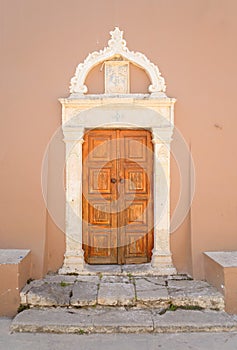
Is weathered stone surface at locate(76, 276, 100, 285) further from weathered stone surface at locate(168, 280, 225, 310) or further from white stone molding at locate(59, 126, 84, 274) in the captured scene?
weathered stone surface at locate(168, 280, 225, 310)

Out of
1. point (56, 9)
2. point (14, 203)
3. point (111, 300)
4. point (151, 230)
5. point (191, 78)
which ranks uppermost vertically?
point (56, 9)

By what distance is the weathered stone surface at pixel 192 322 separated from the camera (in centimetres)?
324

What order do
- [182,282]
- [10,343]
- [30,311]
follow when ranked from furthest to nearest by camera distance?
1. [182,282]
2. [30,311]
3. [10,343]

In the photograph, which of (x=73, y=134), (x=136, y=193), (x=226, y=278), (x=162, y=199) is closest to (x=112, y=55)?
(x=73, y=134)

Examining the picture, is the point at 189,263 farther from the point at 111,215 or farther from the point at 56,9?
the point at 56,9

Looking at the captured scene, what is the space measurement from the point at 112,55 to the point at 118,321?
319cm

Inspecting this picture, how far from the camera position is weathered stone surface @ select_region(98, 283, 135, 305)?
11.7ft

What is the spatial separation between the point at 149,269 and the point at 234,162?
5.70 ft

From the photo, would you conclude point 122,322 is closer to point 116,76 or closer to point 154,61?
point 116,76

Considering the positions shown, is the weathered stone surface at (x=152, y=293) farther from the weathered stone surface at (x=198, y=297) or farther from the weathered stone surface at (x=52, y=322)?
the weathered stone surface at (x=52, y=322)

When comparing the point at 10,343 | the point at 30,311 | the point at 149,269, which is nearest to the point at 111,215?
the point at 149,269

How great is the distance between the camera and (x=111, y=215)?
4.46 metres

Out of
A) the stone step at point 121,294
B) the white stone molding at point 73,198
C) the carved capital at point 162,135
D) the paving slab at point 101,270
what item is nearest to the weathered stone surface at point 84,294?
the stone step at point 121,294

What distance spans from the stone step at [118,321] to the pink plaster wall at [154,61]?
2.75 ft
